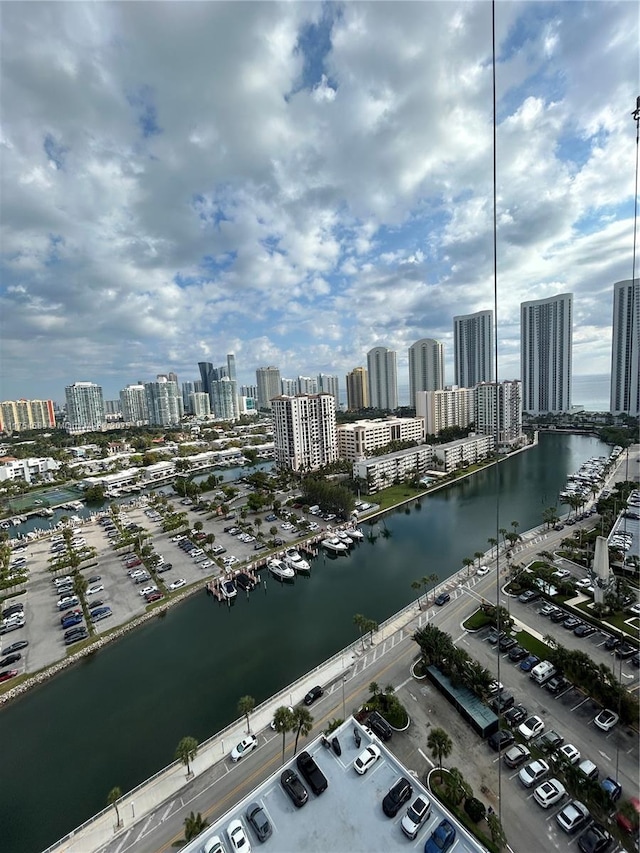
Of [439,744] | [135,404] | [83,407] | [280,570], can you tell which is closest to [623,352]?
[280,570]

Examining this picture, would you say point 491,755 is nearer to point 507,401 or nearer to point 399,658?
point 399,658

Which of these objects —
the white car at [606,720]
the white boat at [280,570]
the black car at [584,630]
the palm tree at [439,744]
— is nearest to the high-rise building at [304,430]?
the white boat at [280,570]

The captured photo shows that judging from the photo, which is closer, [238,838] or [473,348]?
[238,838]

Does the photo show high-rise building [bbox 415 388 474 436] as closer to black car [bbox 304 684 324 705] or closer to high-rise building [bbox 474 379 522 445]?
high-rise building [bbox 474 379 522 445]

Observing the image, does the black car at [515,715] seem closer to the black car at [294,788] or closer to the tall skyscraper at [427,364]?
the black car at [294,788]

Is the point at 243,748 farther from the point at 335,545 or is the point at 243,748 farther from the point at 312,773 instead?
the point at 335,545
